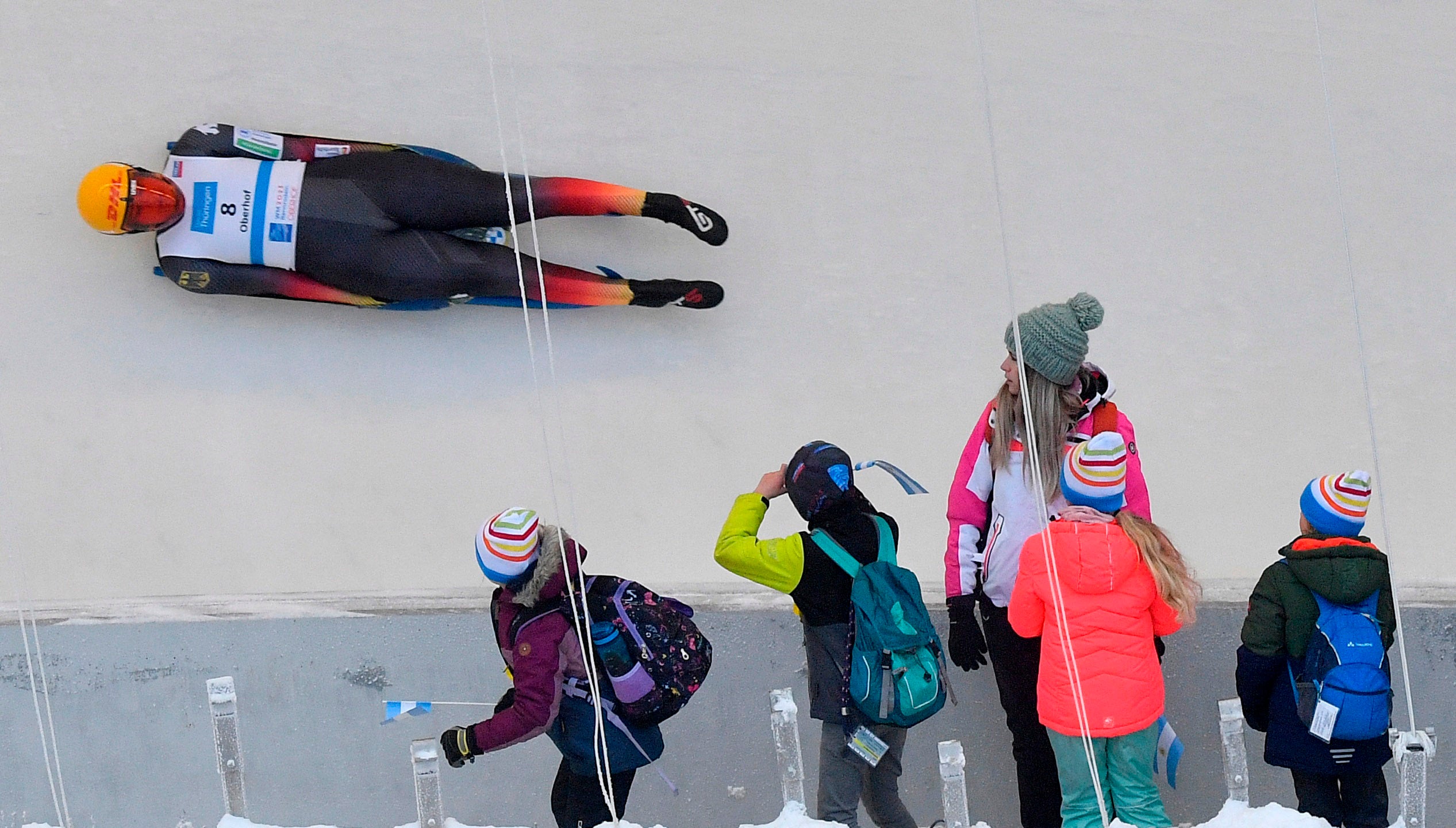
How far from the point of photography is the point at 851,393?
431 cm

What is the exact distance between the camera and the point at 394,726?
128 inches

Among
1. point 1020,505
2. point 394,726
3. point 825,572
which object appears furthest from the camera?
point 394,726

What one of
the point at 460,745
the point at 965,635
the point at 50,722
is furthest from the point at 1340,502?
the point at 50,722

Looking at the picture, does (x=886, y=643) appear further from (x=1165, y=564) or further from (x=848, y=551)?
(x=1165, y=564)

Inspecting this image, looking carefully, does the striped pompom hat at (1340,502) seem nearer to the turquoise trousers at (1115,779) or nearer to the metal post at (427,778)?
the turquoise trousers at (1115,779)

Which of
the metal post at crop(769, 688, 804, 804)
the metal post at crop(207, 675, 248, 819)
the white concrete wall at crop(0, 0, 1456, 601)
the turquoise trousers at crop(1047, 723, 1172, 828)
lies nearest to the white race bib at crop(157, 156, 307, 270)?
the white concrete wall at crop(0, 0, 1456, 601)

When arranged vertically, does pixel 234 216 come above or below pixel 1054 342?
above

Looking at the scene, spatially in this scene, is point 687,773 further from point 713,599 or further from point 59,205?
point 59,205

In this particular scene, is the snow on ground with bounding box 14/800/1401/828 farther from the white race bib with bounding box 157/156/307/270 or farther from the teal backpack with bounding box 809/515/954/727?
the white race bib with bounding box 157/156/307/270

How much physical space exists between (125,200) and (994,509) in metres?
2.58

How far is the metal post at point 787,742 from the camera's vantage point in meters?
2.73

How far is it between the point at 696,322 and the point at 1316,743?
2.32 meters

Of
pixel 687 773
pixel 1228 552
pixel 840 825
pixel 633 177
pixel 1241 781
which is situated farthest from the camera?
pixel 633 177


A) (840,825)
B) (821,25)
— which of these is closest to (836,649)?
(840,825)
